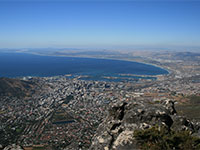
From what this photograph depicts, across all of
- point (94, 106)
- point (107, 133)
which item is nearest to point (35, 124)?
point (94, 106)

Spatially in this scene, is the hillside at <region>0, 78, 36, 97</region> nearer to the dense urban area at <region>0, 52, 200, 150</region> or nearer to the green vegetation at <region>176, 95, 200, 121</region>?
the dense urban area at <region>0, 52, 200, 150</region>

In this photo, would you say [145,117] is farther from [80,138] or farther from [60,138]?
[60,138]

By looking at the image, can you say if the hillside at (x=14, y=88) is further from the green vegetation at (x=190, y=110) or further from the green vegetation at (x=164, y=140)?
the green vegetation at (x=164, y=140)

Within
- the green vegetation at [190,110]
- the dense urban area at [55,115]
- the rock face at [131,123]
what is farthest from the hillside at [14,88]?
the rock face at [131,123]

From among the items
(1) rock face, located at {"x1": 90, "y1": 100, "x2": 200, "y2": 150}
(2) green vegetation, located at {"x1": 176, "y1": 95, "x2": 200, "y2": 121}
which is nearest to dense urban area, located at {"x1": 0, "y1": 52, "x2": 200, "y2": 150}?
(2) green vegetation, located at {"x1": 176, "y1": 95, "x2": 200, "y2": 121}

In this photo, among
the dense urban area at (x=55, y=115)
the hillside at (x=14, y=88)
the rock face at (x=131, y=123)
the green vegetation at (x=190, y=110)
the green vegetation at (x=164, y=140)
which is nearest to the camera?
the green vegetation at (x=164, y=140)

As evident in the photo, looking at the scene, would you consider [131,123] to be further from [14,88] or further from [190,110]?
[14,88]
